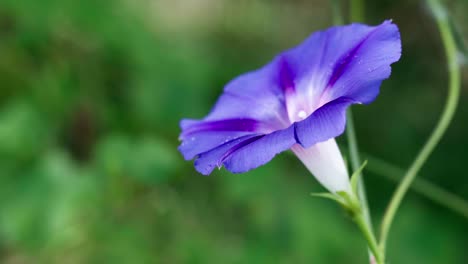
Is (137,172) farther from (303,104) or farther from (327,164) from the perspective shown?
(327,164)

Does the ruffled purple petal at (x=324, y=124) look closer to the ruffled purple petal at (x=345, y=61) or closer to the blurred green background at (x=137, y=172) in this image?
the ruffled purple petal at (x=345, y=61)

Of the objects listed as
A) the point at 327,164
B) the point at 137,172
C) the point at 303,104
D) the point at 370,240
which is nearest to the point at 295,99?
the point at 303,104

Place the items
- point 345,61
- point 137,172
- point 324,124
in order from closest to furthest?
point 324,124 < point 345,61 < point 137,172

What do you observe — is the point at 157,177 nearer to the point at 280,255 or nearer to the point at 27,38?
the point at 280,255

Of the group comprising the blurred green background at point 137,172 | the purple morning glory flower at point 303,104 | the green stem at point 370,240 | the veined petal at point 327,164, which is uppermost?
the blurred green background at point 137,172

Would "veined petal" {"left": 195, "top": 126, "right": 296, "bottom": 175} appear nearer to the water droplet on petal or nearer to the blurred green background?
the water droplet on petal

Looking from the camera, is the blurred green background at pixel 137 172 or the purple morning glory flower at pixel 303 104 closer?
Result: the purple morning glory flower at pixel 303 104

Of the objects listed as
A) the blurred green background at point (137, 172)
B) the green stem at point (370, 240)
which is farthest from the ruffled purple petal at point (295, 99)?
the blurred green background at point (137, 172)
